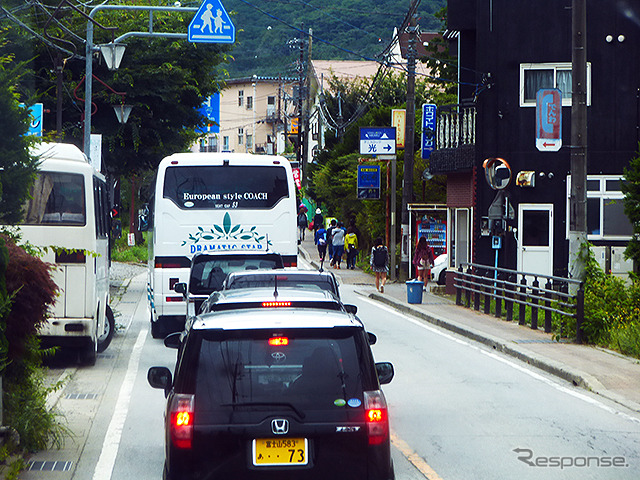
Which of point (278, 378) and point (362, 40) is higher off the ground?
point (362, 40)

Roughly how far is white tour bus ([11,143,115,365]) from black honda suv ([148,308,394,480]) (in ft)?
27.8

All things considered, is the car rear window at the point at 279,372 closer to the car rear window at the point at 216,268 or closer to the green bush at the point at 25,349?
the green bush at the point at 25,349

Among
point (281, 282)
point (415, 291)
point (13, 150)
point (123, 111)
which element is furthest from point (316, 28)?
point (13, 150)

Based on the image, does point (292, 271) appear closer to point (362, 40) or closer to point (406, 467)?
point (406, 467)

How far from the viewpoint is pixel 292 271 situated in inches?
538

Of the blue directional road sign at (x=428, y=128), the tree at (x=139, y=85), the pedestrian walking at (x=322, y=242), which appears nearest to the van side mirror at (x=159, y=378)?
the blue directional road sign at (x=428, y=128)

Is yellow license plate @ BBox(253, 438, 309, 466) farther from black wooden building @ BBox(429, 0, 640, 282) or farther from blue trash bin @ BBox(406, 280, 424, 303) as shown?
black wooden building @ BBox(429, 0, 640, 282)

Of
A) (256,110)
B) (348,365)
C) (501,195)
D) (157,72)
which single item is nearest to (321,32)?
(256,110)

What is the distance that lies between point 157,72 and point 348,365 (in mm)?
27942

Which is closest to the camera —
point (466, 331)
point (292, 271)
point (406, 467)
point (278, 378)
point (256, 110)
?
point (278, 378)

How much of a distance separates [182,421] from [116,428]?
15.3 feet

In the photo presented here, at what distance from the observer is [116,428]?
1027 centimetres

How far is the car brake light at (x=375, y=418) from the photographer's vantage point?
5.98 meters

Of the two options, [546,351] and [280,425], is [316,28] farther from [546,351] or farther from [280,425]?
[280,425]
